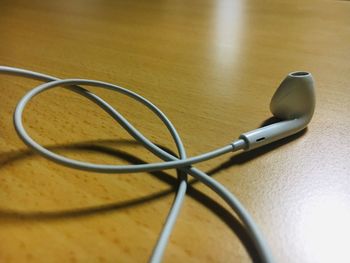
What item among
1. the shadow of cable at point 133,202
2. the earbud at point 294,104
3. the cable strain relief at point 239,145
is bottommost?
the shadow of cable at point 133,202

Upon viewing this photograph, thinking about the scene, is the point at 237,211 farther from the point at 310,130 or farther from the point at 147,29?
the point at 147,29

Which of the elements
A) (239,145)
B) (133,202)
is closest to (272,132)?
(239,145)

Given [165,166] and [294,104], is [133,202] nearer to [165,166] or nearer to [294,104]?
[165,166]

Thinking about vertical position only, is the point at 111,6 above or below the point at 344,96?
above

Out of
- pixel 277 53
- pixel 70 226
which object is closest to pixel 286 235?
pixel 70 226

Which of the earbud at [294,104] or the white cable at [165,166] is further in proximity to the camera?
the earbud at [294,104]

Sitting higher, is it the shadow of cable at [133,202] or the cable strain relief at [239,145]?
the cable strain relief at [239,145]

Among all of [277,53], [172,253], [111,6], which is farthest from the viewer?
[111,6]
